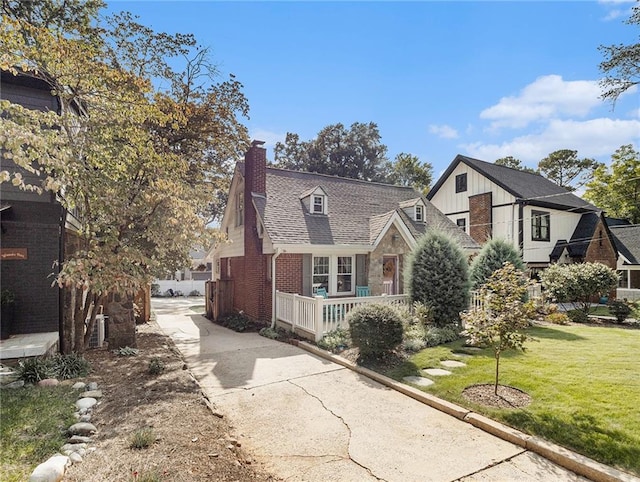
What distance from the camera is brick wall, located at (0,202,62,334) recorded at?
7.80m

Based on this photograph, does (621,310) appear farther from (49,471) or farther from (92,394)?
(49,471)

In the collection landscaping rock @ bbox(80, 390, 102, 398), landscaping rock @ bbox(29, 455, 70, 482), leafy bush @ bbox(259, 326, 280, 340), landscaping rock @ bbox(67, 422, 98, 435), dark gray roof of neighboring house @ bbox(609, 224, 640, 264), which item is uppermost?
dark gray roof of neighboring house @ bbox(609, 224, 640, 264)

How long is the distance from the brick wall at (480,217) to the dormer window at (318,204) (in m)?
12.5

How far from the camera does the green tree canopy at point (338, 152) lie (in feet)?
122

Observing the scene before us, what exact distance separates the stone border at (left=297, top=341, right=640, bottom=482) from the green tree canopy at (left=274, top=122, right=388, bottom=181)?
32.9 m

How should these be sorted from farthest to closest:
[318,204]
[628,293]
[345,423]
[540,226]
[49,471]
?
[540,226] → [628,293] → [318,204] → [345,423] → [49,471]

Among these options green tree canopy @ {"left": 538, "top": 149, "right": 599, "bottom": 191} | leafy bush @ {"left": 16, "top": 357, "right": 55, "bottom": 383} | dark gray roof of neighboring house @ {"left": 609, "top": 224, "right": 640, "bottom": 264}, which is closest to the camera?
leafy bush @ {"left": 16, "top": 357, "right": 55, "bottom": 383}

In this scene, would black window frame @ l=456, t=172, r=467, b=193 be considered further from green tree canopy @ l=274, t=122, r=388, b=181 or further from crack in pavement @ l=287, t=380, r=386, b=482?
crack in pavement @ l=287, t=380, r=386, b=482

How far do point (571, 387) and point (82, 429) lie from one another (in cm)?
738

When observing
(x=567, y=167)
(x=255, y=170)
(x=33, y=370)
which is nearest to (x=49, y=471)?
(x=33, y=370)

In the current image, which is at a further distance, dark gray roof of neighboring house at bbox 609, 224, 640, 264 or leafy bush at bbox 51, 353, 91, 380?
dark gray roof of neighboring house at bbox 609, 224, 640, 264

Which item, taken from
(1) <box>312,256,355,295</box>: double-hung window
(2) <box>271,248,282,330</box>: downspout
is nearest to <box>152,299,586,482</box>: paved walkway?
(2) <box>271,248,282,330</box>: downspout

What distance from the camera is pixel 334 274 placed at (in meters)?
13.1

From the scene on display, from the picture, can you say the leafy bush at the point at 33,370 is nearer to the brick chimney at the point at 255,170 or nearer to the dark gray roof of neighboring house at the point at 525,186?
the brick chimney at the point at 255,170
